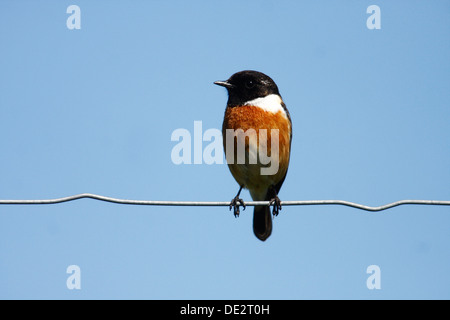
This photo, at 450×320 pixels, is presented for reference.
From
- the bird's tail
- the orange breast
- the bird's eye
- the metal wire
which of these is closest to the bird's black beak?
the bird's eye

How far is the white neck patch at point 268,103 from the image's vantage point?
24.0 ft

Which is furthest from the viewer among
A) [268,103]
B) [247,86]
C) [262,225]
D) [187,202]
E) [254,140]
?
[262,225]

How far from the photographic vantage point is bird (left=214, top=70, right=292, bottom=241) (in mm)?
7074

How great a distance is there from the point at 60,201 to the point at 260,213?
3.91 metres

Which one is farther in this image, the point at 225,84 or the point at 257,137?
the point at 225,84

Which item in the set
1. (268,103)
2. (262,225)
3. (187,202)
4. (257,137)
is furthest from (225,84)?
(187,202)

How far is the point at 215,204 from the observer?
15.2ft

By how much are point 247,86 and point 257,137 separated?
2.87ft

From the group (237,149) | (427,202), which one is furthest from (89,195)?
(237,149)

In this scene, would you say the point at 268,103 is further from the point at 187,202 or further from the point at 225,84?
the point at 187,202

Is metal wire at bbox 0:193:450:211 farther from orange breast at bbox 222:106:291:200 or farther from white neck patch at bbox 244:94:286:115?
white neck patch at bbox 244:94:286:115

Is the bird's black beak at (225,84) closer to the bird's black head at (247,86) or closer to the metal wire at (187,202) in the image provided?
the bird's black head at (247,86)

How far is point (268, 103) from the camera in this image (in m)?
7.40

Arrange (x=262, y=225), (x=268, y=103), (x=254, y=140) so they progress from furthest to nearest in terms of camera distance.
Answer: (x=262, y=225) < (x=268, y=103) < (x=254, y=140)
